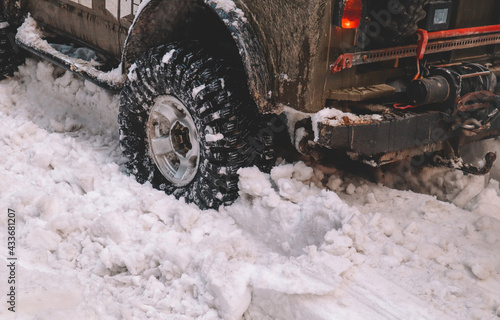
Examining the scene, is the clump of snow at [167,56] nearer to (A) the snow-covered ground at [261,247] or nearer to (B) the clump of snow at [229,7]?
(B) the clump of snow at [229,7]

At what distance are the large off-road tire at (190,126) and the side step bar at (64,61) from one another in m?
0.24

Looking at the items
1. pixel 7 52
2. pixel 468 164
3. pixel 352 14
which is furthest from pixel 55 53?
pixel 468 164

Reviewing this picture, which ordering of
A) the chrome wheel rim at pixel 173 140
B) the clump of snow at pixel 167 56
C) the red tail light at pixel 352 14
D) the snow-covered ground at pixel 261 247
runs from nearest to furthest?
the snow-covered ground at pixel 261 247, the red tail light at pixel 352 14, the clump of snow at pixel 167 56, the chrome wheel rim at pixel 173 140

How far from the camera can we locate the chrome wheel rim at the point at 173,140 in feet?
12.9

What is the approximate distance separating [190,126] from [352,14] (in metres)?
1.29

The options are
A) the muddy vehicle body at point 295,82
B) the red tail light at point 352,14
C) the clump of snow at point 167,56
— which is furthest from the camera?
the clump of snow at point 167,56

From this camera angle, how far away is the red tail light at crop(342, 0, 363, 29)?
312cm

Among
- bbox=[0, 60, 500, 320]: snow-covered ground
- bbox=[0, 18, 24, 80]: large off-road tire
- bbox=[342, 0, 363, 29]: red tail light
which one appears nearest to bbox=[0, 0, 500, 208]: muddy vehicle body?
bbox=[342, 0, 363, 29]: red tail light

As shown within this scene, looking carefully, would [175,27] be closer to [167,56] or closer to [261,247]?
[167,56]

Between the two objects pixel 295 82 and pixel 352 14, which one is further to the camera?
pixel 295 82

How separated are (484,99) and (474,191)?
661mm

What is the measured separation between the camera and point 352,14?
3137 mm

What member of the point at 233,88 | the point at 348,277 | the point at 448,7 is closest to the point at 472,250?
the point at 348,277

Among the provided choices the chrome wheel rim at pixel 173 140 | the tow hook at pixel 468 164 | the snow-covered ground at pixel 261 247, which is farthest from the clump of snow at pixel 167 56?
the tow hook at pixel 468 164
